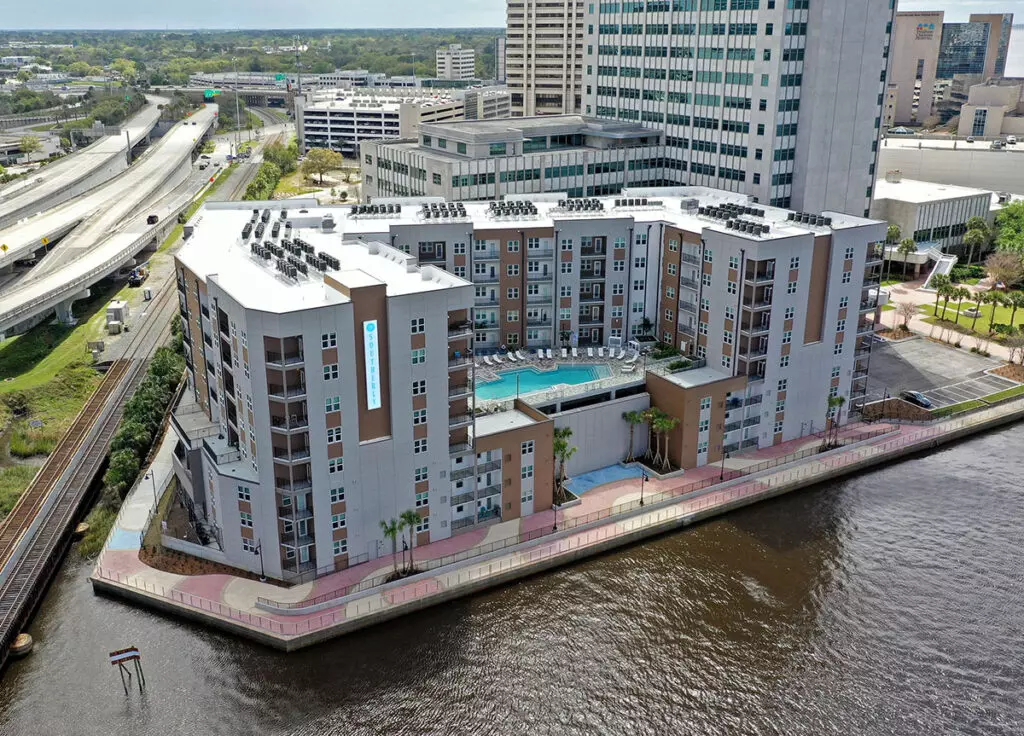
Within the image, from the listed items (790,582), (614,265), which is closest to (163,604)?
(790,582)

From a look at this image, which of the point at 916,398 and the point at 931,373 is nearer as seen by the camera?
the point at 916,398

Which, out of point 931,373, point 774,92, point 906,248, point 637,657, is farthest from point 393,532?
point 906,248

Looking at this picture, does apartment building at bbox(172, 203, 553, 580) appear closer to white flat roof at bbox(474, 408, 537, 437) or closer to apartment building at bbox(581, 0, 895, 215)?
white flat roof at bbox(474, 408, 537, 437)

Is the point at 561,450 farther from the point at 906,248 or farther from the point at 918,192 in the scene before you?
the point at 918,192

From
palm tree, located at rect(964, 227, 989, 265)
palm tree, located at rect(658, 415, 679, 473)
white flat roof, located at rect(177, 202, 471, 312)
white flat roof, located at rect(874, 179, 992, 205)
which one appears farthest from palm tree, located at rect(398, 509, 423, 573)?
palm tree, located at rect(964, 227, 989, 265)

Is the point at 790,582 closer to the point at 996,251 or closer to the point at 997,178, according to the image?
the point at 996,251

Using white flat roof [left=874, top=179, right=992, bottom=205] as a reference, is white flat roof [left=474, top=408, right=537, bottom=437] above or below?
below
